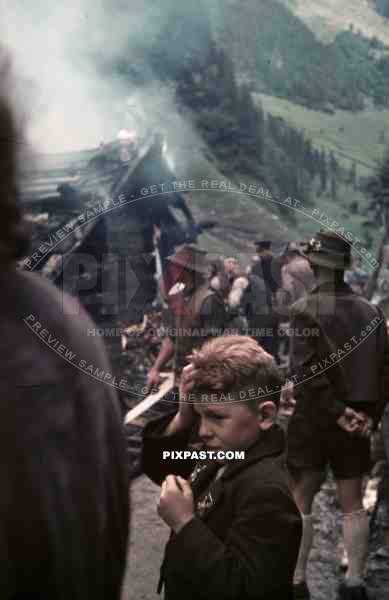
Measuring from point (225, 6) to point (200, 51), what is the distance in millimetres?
1956

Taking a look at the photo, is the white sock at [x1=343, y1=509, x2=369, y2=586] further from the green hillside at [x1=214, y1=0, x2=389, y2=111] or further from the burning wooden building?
the green hillside at [x1=214, y1=0, x2=389, y2=111]

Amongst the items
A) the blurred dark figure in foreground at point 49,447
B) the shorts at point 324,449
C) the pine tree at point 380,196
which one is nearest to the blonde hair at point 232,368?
the blurred dark figure in foreground at point 49,447

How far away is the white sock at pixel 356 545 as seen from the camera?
4035 millimetres

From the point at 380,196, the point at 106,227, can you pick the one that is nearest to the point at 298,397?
the point at 106,227

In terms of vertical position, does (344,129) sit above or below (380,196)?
above

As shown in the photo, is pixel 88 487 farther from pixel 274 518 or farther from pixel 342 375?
pixel 342 375

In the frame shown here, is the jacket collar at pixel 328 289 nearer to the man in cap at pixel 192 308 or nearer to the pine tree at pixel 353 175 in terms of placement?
the man in cap at pixel 192 308

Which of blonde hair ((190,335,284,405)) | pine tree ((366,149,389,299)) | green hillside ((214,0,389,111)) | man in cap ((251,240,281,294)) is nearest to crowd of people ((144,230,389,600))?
blonde hair ((190,335,284,405))

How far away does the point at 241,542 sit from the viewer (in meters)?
2.12

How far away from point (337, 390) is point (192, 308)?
5.32ft

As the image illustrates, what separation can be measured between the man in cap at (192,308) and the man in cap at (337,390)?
1301mm

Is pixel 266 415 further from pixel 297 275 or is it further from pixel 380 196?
pixel 380 196

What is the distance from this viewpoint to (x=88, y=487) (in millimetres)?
1016

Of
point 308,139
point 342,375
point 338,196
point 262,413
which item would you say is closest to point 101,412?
point 262,413
